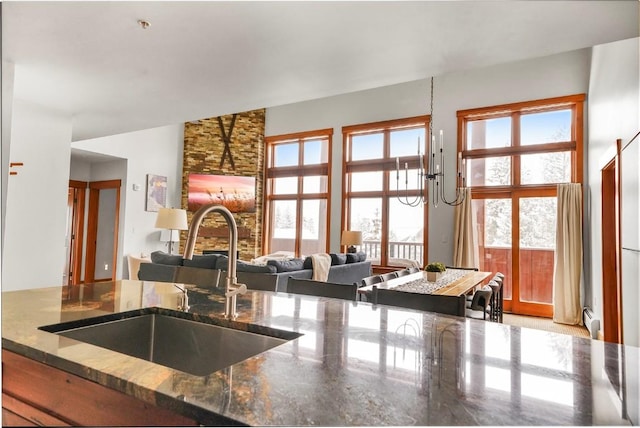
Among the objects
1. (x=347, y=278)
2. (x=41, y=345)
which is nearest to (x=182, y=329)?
(x=41, y=345)

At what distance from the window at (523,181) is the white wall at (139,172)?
598 centimetres

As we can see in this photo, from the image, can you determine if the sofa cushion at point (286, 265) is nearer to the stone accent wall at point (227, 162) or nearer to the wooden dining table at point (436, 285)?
the wooden dining table at point (436, 285)

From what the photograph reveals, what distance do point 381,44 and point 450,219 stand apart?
4713 mm

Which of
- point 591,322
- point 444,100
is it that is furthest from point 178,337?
point 444,100

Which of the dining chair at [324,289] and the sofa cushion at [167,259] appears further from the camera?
the sofa cushion at [167,259]

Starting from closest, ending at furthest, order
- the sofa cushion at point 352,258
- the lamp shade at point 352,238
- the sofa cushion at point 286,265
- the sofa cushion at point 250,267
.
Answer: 1. the sofa cushion at point 250,267
2. the sofa cushion at point 286,265
3. the sofa cushion at point 352,258
4. the lamp shade at point 352,238

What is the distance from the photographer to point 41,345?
0.95 m

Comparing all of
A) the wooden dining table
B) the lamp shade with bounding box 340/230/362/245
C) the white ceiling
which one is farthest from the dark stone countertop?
the lamp shade with bounding box 340/230/362/245

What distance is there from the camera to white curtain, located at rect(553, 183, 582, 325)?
557 centimetres

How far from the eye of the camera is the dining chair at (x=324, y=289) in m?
2.20

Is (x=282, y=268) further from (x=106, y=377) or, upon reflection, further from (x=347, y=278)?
(x=106, y=377)

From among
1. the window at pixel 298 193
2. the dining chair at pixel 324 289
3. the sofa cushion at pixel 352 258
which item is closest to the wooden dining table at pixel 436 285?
the dining chair at pixel 324 289

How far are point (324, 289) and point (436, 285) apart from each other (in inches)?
66.2

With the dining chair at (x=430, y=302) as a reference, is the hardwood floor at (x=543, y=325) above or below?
below
